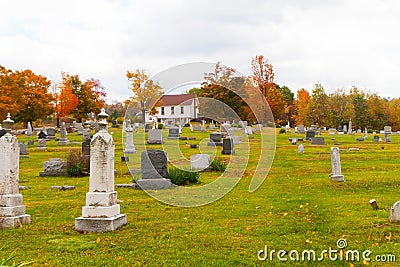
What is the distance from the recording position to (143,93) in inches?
1304

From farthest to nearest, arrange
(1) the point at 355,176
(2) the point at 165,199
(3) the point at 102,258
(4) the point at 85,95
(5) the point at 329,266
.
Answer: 1. (4) the point at 85,95
2. (1) the point at 355,176
3. (2) the point at 165,199
4. (3) the point at 102,258
5. (5) the point at 329,266

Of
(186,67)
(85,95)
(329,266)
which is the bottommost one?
(329,266)

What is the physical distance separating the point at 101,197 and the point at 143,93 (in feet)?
84.8

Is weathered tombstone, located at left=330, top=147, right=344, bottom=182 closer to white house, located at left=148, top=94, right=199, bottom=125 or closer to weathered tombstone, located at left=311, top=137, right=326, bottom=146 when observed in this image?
weathered tombstone, located at left=311, top=137, right=326, bottom=146

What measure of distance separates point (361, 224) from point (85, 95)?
2571 inches

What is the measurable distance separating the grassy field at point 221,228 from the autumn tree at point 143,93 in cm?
1372

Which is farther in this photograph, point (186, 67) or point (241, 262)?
point (186, 67)

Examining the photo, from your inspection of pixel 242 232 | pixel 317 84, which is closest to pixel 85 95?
pixel 317 84

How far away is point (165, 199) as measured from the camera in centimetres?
1077

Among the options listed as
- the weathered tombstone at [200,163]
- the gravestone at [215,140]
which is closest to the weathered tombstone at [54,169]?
the weathered tombstone at [200,163]

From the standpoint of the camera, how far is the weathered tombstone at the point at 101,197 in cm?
765

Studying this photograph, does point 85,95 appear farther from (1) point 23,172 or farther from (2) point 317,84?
(1) point 23,172

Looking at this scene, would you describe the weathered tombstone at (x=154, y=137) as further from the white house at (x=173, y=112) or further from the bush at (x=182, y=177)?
the white house at (x=173, y=112)

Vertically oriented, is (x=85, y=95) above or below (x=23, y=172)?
above
